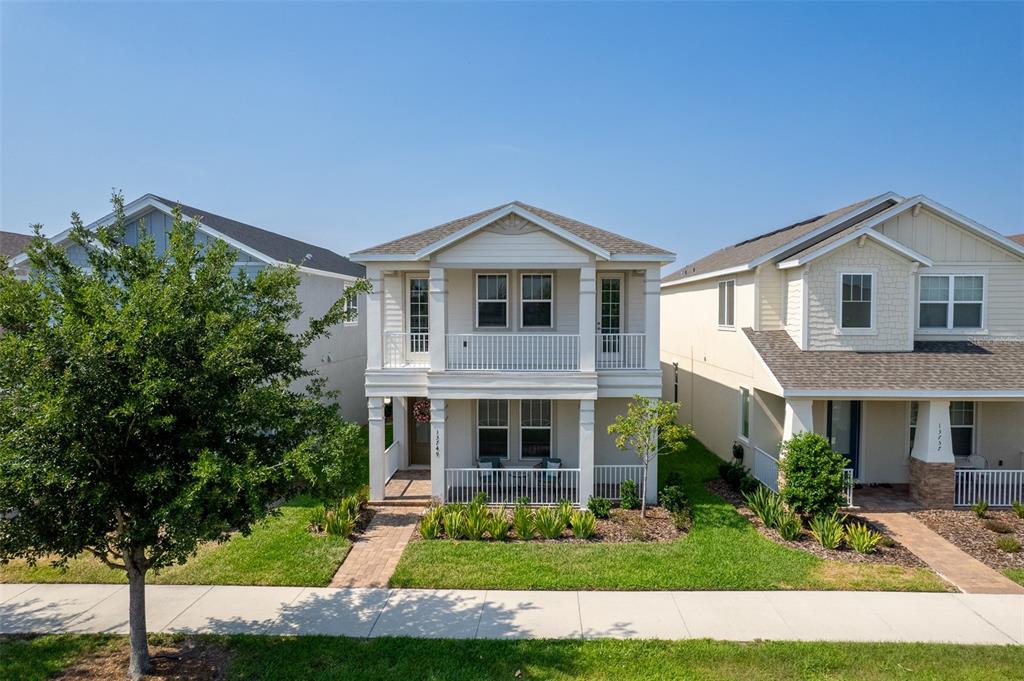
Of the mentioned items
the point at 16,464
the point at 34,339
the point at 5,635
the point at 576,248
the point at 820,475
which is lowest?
the point at 5,635

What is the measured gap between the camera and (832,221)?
597 inches

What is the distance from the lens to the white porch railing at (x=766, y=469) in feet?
44.8

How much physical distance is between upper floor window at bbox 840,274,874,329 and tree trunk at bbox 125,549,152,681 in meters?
15.0

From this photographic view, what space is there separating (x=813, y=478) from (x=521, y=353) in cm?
688

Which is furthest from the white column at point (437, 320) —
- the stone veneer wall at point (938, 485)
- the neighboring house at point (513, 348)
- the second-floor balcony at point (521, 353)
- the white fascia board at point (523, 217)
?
the stone veneer wall at point (938, 485)

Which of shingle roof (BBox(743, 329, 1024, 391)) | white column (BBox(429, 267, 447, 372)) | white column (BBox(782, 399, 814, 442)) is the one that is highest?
white column (BBox(429, 267, 447, 372))

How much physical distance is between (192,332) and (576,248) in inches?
333

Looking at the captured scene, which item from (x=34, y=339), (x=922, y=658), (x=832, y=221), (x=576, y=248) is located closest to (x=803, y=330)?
(x=832, y=221)

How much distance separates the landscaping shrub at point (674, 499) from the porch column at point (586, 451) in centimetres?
166

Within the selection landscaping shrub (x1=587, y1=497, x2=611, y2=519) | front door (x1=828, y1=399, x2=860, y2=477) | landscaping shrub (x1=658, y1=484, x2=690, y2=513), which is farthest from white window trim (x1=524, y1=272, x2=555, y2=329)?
front door (x1=828, y1=399, x2=860, y2=477)

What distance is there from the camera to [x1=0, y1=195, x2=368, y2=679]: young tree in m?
5.68

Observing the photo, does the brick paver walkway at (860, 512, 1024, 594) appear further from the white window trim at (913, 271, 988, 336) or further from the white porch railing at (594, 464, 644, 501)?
the white porch railing at (594, 464, 644, 501)

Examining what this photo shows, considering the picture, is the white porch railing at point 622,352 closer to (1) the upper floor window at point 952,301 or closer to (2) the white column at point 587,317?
(2) the white column at point 587,317

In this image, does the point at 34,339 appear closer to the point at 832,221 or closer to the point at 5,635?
the point at 5,635
